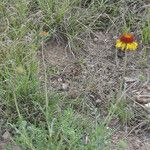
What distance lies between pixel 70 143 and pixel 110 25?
0.97 m

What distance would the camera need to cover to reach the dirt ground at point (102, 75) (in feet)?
6.63

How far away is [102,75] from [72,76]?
0.15 metres

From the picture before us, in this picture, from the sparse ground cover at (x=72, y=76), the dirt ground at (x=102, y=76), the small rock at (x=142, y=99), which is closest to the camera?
the sparse ground cover at (x=72, y=76)

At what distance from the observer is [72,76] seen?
2236 millimetres

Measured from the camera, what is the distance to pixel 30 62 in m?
2.10

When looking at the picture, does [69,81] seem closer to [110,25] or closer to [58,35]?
[58,35]

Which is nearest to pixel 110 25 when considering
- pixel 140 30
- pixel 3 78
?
pixel 140 30

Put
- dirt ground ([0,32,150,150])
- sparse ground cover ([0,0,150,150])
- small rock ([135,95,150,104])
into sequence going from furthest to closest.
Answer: small rock ([135,95,150,104]), dirt ground ([0,32,150,150]), sparse ground cover ([0,0,150,150])

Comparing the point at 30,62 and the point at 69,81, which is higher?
the point at 30,62

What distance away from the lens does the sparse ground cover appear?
1.82 meters

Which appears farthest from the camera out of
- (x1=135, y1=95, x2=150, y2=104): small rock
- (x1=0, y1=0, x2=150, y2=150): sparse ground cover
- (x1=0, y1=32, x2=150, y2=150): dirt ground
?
(x1=135, y1=95, x2=150, y2=104): small rock

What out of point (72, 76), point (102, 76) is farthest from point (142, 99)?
point (72, 76)

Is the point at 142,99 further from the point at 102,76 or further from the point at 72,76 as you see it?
the point at 72,76

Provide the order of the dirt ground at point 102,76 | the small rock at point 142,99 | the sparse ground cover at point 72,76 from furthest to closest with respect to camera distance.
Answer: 1. the small rock at point 142,99
2. the dirt ground at point 102,76
3. the sparse ground cover at point 72,76
